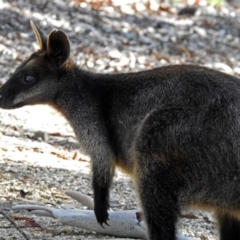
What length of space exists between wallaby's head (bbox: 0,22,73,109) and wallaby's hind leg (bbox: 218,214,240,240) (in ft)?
5.23

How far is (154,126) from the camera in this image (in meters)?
5.52

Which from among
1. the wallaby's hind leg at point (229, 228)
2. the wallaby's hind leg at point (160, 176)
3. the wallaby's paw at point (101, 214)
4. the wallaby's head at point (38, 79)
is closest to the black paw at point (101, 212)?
the wallaby's paw at point (101, 214)

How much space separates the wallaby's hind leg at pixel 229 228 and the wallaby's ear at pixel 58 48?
1.66 metres

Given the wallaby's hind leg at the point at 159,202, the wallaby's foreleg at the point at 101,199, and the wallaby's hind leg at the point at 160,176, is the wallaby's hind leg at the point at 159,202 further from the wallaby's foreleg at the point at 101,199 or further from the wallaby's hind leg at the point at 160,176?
the wallaby's foreleg at the point at 101,199

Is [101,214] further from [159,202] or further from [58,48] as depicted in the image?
[58,48]

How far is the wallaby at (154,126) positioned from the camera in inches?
210

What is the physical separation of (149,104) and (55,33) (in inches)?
37.8

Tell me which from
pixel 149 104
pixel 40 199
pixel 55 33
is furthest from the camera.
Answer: pixel 40 199

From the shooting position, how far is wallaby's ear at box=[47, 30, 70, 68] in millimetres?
6258

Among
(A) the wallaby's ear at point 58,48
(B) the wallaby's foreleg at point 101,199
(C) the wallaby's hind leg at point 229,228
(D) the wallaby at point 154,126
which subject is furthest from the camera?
(A) the wallaby's ear at point 58,48

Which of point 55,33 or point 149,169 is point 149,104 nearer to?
point 149,169

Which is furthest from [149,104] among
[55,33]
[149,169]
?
[55,33]

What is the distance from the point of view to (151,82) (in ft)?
19.3

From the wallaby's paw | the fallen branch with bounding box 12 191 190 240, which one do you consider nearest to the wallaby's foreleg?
the wallaby's paw
